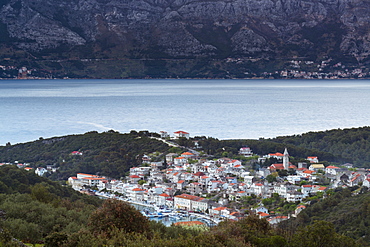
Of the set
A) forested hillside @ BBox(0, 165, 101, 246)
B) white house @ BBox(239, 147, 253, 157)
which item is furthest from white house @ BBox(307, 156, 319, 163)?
forested hillside @ BBox(0, 165, 101, 246)

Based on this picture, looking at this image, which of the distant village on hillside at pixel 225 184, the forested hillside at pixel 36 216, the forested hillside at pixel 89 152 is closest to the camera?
the forested hillside at pixel 36 216

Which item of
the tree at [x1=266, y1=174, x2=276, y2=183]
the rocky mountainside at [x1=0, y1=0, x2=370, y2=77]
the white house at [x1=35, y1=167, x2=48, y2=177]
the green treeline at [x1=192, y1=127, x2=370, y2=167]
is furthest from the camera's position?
the rocky mountainside at [x1=0, y1=0, x2=370, y2=77]

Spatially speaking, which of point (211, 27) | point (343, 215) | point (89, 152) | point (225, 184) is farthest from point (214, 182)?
point (211, 27)

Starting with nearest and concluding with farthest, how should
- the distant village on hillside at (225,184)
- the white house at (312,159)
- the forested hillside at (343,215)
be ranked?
the forested hillside at (343,215), the distant village on hillside at (225,184), the white house at (312,159)

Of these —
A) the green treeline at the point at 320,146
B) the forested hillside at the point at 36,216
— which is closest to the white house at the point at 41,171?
the forested hillside at the point at 36,216

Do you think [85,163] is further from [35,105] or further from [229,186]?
[35,105]

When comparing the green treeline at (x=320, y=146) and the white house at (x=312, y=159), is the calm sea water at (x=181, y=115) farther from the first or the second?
the white house at (x=312, y=159)

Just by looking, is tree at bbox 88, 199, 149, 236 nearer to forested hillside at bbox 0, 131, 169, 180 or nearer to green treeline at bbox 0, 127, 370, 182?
green treeline at bbox 0, 127, 370, 182

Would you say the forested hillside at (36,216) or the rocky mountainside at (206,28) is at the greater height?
the rocky mountainside at (206,28)
